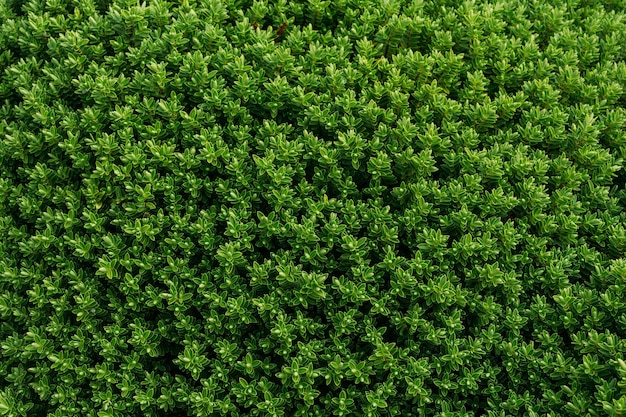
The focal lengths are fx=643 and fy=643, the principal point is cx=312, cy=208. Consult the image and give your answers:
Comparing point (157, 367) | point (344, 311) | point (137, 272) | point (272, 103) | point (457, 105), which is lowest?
point (157, 367)

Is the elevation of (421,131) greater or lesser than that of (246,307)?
greater

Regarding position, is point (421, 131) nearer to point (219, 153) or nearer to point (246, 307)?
point (219, 153)

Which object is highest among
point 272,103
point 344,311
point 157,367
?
point 272,103

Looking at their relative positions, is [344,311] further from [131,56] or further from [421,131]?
[131,56]

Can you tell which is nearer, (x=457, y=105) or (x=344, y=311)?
(x=344, y=311)

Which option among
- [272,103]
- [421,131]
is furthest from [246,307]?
[421,131]

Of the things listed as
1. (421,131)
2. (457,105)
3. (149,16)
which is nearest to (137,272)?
(149,16)
